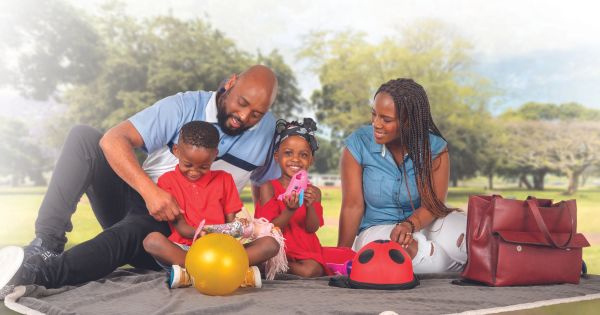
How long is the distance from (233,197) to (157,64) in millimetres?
9925

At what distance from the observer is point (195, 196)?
331cm

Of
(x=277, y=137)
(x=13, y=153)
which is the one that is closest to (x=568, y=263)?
(x=277, y=137)

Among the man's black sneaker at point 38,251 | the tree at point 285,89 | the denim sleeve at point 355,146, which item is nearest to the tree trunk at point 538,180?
the tree at point 285,89

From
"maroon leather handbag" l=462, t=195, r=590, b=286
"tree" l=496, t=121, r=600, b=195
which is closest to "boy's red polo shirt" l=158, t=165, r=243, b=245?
"maroon leather handbag" l=462, t=195, r=590, b=286

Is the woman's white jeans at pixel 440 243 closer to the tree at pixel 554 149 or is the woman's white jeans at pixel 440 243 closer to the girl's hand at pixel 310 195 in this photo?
the girl's hand at pixel 310 195

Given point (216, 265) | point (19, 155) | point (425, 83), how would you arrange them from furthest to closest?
point (425, 83) < point (19, 155) < point (216, 265)

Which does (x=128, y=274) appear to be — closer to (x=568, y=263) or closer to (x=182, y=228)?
(x=182, y=228)

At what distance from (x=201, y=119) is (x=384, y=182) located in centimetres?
104

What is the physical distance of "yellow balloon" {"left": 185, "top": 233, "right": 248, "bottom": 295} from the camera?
2.77 metres

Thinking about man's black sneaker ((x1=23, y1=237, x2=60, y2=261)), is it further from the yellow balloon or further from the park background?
the park background

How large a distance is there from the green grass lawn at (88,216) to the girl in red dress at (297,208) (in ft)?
20.4

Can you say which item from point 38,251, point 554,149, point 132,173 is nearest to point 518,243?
point 132,173

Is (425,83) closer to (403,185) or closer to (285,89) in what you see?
(285,89)

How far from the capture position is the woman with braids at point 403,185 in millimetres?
3594
